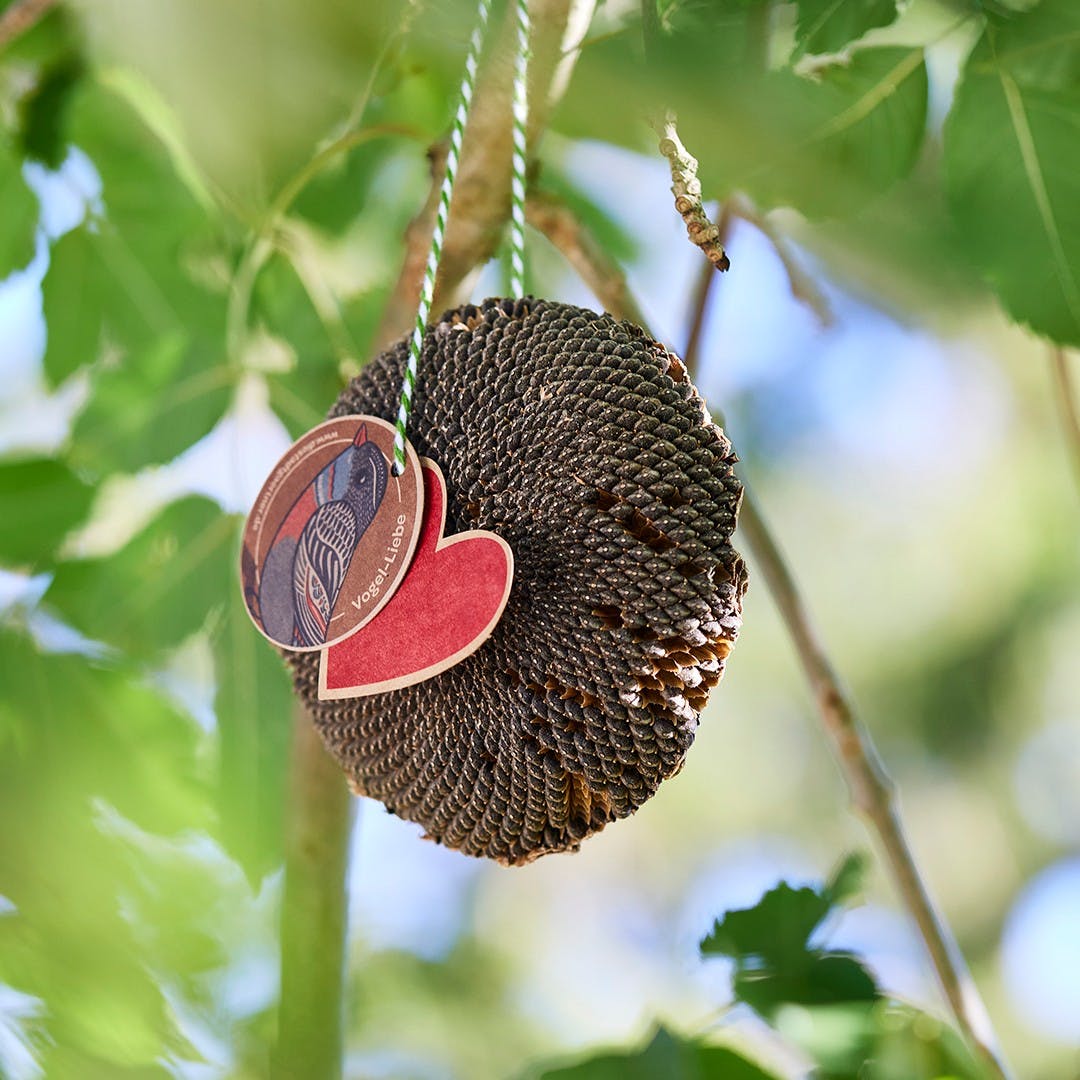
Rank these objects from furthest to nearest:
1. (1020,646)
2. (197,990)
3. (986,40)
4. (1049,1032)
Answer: (1020,646) < (1049,1032) < (986,40) < (197,990)

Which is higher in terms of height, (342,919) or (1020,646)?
(1020,646)

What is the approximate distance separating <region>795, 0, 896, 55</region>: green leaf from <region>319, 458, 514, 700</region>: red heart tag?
0.57 ft

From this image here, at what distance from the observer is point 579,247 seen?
42cm

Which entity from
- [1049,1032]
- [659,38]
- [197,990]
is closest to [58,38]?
[659,38]

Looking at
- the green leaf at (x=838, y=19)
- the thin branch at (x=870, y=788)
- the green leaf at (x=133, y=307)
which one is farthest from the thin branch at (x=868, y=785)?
the green leaf at (x=133, y=307)

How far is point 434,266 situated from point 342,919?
0.95 feet

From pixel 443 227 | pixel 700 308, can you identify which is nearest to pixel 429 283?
pixel 443 227

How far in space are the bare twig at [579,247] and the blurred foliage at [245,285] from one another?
0.02 m

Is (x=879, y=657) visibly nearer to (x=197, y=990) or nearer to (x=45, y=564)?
(x=45, y=564)

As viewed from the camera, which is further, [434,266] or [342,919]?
[342,919]

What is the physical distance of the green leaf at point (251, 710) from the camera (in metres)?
0.51

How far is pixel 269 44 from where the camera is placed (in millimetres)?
287

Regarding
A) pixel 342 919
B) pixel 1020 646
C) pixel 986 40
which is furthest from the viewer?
pixel 1020 646

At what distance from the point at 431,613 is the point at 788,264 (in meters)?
0.21
